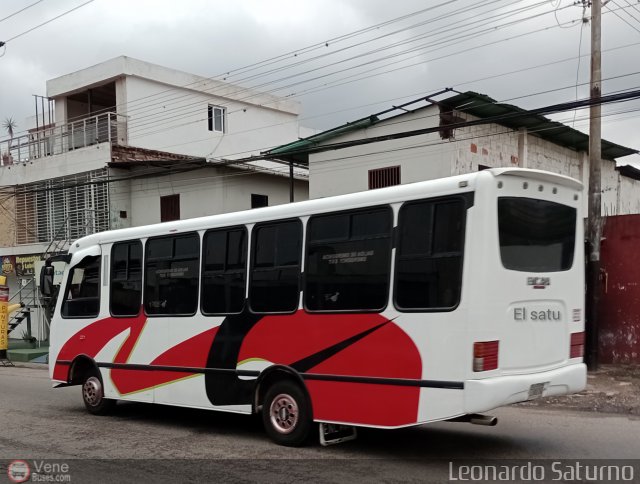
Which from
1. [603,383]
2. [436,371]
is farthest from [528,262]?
[603,383]

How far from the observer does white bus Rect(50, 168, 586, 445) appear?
5816 mm

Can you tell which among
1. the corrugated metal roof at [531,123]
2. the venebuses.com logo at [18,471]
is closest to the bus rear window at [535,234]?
the venebuses.com logo at [18,471]

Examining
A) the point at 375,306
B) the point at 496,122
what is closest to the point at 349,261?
the point at 375,306

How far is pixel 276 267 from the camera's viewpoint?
24.1 ft

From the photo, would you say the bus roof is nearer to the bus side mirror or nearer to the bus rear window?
the bus rear window

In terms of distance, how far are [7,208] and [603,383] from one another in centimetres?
2502

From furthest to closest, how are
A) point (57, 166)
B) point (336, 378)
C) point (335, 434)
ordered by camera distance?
point (57, 166), point (335, 434), point (336, 378)

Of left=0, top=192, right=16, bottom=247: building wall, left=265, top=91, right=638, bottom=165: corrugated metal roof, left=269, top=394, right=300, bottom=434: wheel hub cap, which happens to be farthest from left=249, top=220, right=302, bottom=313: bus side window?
left=0, top=192, right=16, bottom=247: building wall

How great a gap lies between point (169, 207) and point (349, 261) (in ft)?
59.9

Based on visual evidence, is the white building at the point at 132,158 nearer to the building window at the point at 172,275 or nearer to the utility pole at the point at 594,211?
the utility pole at the point at 594,211

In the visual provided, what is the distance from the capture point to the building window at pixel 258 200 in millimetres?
24188

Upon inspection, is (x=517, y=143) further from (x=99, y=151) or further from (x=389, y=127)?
(x=99, y=151)

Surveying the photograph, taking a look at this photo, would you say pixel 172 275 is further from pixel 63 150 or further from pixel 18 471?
pixel 63 150

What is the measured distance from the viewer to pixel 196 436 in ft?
26.1
